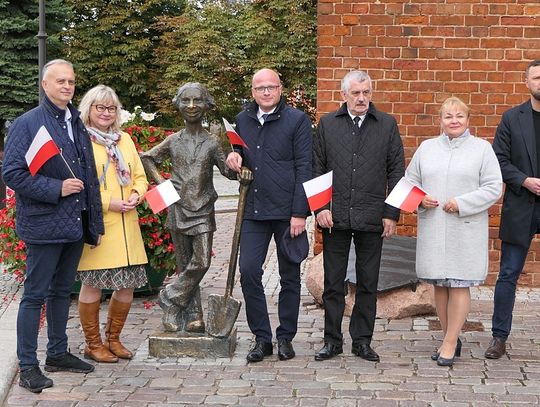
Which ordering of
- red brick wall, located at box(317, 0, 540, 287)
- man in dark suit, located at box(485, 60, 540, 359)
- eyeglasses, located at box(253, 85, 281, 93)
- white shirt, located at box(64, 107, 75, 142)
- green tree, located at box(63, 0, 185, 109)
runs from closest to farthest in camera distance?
white shirt, located at box(64, 107, 75, 142), eyeglasses, located at box(253, 85, 281, 93), man in dark suit, located at box(485, 60, 540, 359), red brick wall, located at box(317, 0, 540, 287), green tree, located at box(63, 0, 185, 109)

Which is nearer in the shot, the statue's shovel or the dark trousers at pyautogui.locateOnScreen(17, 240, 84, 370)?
the dark trousers at pyautogui.locateOnScreen(17, 240, 84, 370)

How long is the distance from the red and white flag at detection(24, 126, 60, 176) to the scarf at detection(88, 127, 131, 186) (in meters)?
0.67

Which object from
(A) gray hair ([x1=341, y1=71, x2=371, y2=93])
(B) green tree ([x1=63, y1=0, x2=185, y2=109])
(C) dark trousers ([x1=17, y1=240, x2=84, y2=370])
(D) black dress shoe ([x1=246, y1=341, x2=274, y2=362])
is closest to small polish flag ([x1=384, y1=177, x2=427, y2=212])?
(A) gray hair ([x1=341, y1=71, x2=371, y2=93])

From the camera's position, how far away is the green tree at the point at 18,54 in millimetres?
29531

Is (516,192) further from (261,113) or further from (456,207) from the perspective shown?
(261,113)

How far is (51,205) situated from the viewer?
5609 millimetres

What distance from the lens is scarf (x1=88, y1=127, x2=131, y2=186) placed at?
618 centimetres

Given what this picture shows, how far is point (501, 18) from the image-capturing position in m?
8.65

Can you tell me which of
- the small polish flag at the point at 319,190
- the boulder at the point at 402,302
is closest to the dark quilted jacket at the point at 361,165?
the small polish flag at the point at 319,190

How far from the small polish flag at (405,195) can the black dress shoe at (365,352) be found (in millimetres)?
1043

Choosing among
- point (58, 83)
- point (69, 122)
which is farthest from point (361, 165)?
point (58, 83)

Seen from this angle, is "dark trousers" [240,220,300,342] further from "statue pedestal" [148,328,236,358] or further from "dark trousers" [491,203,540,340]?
"dark trousers" [491,203,540,340]

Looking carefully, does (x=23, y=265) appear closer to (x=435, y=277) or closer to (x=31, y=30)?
(x=435, y=277)

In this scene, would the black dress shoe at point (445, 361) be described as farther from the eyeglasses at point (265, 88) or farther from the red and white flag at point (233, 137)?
the eyeglasses at point (265, 88)
